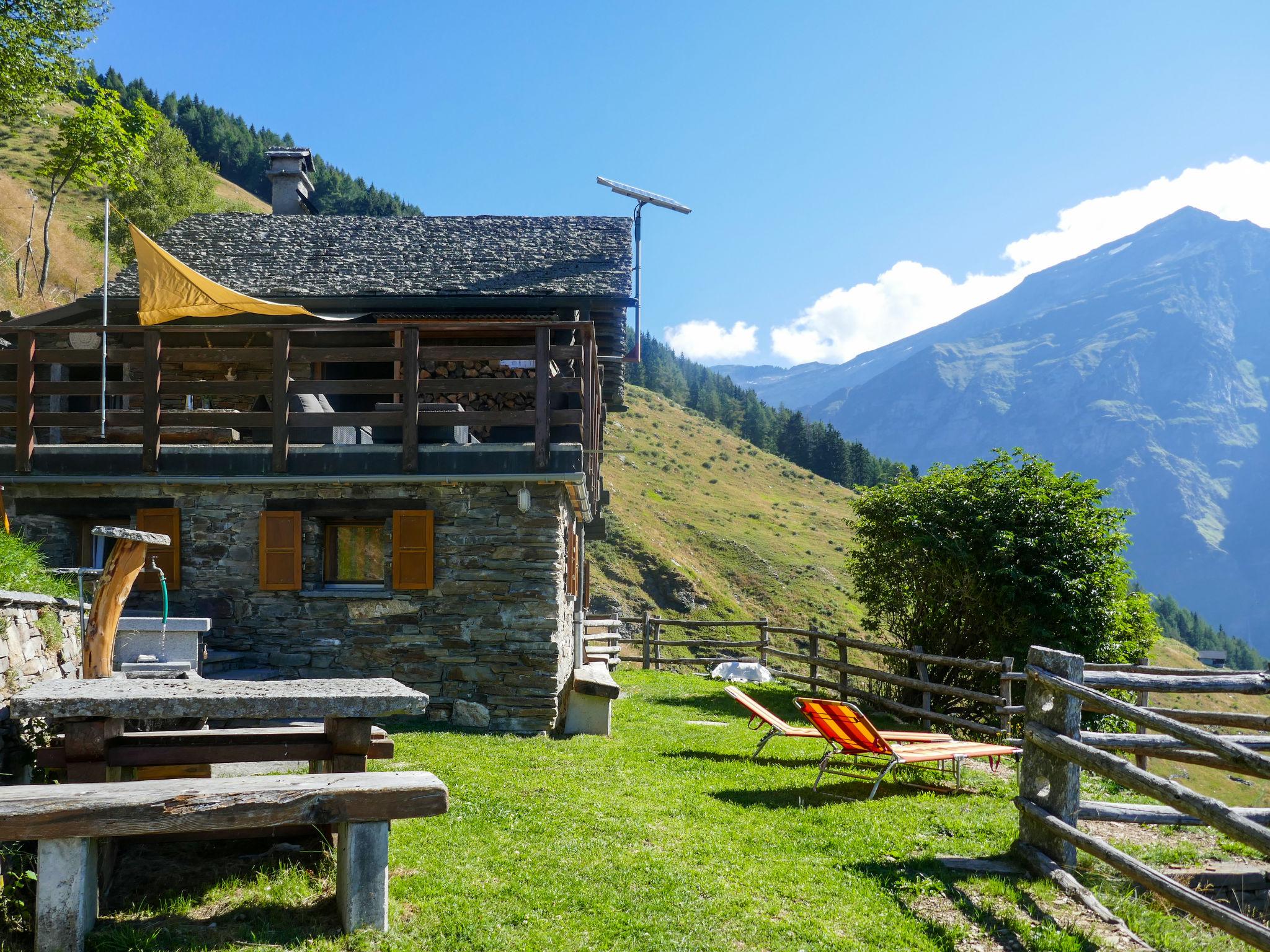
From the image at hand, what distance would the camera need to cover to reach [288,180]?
18.0m

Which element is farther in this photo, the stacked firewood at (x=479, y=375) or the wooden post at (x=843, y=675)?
the stacked firewood at (x=479, y=375)

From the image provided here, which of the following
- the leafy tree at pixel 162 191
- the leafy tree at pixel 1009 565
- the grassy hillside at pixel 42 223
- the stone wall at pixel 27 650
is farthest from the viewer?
the leafy tree at pixel 162 191

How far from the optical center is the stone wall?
15.1 ft

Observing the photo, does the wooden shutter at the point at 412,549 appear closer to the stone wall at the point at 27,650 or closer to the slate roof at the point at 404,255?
the stone wall at the point at 27,650

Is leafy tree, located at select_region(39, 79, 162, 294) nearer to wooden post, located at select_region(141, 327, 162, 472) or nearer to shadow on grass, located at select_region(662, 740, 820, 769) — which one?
wooden post, located at select_region(141, 327, 162, 472)

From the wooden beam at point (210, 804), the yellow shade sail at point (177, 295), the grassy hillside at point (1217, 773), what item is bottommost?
the grassy hillside at point (1217, 773)

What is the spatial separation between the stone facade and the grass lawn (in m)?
2.33

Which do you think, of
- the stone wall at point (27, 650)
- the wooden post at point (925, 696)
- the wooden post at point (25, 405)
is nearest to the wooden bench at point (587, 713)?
the wooden post at point (925, 696)

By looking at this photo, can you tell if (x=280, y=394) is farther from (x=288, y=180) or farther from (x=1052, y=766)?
(x=288, y=180)

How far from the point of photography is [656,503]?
54.3 m

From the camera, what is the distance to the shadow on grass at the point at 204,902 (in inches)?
153

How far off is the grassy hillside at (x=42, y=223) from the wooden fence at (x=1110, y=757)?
89.3 ft

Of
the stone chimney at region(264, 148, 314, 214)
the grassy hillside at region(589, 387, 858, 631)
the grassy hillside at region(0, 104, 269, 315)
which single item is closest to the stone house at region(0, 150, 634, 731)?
the stone chimney at region(264, 148, 314, 214)

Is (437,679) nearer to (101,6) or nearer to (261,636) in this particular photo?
(261,636)
